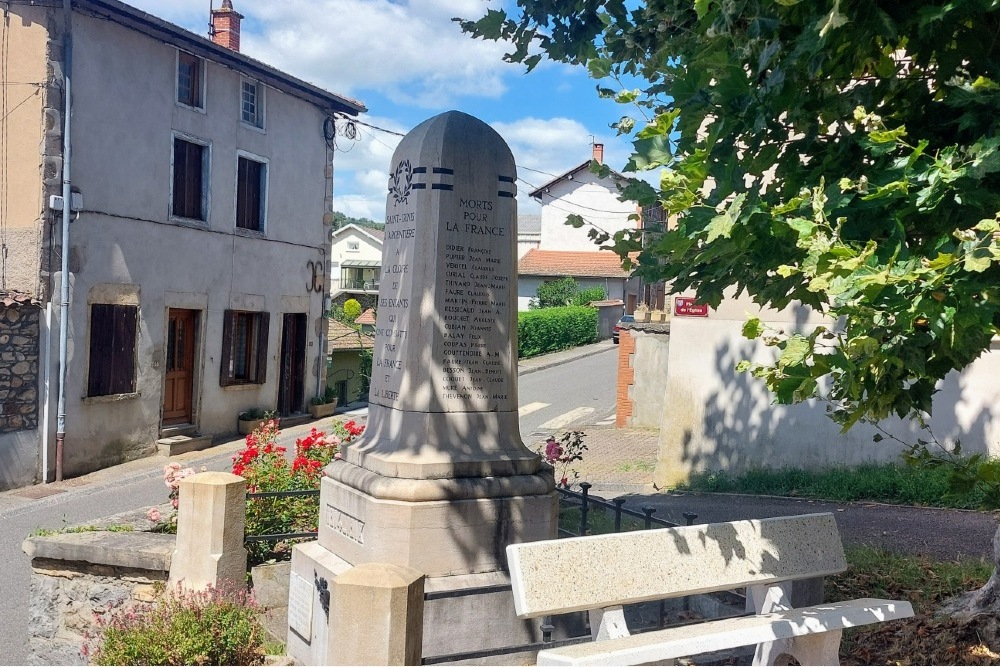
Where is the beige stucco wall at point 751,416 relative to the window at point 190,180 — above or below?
below

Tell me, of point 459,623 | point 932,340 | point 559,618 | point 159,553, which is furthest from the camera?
point 159,553

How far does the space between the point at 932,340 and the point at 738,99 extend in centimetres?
116

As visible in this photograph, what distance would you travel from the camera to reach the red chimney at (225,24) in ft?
62.7

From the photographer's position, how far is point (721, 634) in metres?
3.95

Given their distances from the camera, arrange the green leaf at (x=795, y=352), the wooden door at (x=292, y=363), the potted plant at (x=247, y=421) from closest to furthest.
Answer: the green leaf at (x=795, y=352), the potted plant at (x=247, y=421), the wooden door at (x=292, y=363)

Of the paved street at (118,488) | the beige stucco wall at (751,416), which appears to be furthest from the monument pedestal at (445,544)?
the beige stucco wall at (751,416)

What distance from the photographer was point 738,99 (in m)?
3.44

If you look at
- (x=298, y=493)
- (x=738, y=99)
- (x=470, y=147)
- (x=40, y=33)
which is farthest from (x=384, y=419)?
(x=40, y=33)

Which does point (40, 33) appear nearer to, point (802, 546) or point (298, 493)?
point (298, 493)

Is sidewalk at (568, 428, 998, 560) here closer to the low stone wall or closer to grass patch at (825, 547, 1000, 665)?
grass patch at (825, 547, 1000, 665)

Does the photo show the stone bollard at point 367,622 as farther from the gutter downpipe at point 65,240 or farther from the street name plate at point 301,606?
the gutter downpipe at point 65,240

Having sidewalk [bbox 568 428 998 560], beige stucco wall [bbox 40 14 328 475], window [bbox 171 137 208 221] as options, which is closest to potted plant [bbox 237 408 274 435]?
beige stucco wall [bbox 40 14 328 475]

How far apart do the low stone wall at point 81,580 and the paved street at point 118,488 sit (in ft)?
0.99

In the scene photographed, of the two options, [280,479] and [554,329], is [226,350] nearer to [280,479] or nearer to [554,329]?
[280,479]
